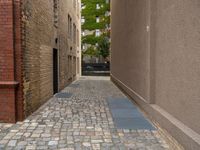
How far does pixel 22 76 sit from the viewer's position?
7367 millimetres

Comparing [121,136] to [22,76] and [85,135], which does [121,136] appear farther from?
[22,76]

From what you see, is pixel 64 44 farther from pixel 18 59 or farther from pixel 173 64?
pixel 173 64

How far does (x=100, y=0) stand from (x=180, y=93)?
37.3 m

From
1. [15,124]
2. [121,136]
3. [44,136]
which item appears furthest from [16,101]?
[121,136]

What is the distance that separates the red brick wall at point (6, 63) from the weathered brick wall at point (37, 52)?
0.48 metres

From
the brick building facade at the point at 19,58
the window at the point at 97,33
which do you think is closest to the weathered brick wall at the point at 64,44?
the brick building facade at the point at 19,58

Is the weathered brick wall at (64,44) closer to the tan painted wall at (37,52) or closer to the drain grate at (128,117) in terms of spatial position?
the tan painted wall at (37,52)

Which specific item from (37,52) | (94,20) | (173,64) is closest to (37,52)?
(37,52)

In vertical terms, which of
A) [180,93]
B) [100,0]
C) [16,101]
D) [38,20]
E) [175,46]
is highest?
[100,0]

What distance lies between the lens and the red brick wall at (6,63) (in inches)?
280

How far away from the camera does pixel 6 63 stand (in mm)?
7188

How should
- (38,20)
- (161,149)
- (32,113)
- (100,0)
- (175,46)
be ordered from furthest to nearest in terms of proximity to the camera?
(100,0), (38,20), (32,113), (175,46), (161,149)

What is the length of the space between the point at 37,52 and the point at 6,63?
2107 millimetres

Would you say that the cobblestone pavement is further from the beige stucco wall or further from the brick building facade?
the beige stucco wall
